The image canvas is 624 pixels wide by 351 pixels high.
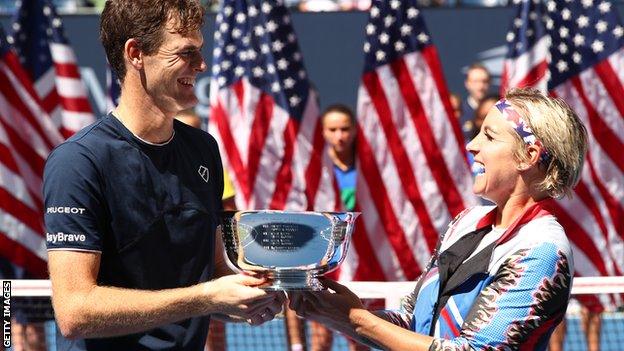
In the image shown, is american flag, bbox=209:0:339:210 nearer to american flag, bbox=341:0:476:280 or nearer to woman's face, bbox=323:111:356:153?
woman's face, bbox=323:111:356:153

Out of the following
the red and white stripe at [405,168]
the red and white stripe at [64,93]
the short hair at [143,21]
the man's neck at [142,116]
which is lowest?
the red and white stripe at [405,168]

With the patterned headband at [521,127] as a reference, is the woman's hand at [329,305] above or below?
below

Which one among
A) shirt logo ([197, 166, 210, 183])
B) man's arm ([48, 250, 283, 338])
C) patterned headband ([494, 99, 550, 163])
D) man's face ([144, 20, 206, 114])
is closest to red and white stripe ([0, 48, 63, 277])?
shirt logo ([197, 166, 210, 183])

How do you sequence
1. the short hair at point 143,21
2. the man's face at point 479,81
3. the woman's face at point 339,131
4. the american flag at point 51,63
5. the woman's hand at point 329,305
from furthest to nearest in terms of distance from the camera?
the man's face at point 479,81 → the american flag at point 51,63 → the woman's face at point 339,131 → the woman's hand at point 329,305 → the short hair at point 143,21

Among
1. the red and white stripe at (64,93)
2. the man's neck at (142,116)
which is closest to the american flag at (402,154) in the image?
the red and white stripe at (64,93)

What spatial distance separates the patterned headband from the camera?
3891mm

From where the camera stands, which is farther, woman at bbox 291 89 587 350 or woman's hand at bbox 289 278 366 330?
woman's hand at bbox 289 278 366 330

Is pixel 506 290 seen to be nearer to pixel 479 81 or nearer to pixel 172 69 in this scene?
pixel 172 69

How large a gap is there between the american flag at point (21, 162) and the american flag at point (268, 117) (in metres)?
1.44

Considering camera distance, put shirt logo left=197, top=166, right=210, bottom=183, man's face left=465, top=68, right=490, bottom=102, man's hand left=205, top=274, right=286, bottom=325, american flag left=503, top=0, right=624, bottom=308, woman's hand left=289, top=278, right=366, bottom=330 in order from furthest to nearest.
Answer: man's face left=465, top=68, right=490, bottom=102 → american flag left=503, top=0, right=624, bottom=308 → shirt logo left=197, top=166, right=210, bottom=183 → woman's hand left=289, top=278, right=366, bottom=330 → man's hand left=205, top=274, right=286, bottom=325

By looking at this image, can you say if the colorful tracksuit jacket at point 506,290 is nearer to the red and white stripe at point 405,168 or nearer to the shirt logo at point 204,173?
the shirt logo at point 204,173

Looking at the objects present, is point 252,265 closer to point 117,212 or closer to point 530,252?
point 117,212

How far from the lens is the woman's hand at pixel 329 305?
391 cm

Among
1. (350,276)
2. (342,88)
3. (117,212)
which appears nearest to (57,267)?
(117,212)
